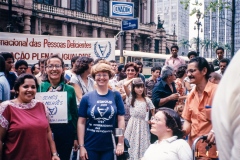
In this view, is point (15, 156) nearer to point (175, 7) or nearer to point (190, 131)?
point (190, 131)

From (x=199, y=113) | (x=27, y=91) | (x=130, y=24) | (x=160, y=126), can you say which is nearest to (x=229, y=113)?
(x=160, y=126)

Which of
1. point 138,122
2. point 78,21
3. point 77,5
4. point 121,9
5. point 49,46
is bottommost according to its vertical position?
point 138,122

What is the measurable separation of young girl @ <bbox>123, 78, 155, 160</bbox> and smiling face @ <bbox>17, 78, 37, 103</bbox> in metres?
2.81

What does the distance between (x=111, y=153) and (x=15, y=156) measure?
49.0 inches

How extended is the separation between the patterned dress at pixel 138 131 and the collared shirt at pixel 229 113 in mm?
5453

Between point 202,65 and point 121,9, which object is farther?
point 121,9

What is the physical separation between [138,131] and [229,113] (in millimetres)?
5624

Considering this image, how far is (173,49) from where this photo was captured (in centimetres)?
1104

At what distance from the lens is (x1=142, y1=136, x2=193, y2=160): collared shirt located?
3580mm

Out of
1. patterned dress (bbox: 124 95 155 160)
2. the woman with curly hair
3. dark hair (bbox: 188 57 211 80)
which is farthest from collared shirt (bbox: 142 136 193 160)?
patterned dress (bbox: 124 95 155 160)

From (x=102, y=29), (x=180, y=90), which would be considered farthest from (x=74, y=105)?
(x=102, y=29)

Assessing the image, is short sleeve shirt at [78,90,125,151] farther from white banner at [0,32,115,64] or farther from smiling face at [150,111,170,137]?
white banner at [0,32,115,64]

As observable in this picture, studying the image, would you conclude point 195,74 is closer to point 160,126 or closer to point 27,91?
point 160,126

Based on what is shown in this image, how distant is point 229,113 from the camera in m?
1.21
